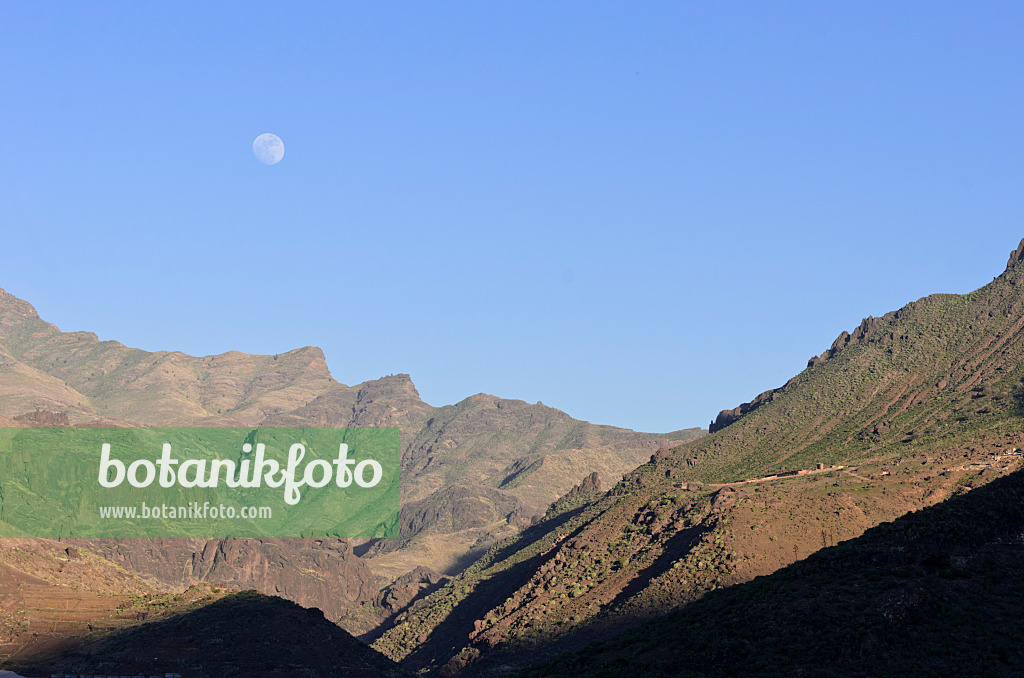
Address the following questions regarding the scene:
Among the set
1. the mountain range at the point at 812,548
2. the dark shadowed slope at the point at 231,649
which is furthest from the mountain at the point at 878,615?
the dark shadowed slope at the point at 231,649

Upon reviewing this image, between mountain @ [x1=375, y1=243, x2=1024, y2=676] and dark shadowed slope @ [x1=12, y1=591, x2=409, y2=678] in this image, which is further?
mountain @ [x1=375, y1=243, x2=1024, y2=676]

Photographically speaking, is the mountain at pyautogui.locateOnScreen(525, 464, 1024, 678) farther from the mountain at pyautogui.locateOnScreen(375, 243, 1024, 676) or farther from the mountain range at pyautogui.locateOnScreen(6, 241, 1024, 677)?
the mountain at pyautogui.locateOnScreen(375, 243, 1024, 676)

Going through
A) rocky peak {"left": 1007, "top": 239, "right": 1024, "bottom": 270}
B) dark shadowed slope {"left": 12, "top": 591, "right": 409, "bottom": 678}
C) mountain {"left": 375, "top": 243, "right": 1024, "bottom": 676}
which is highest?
rocky peak {"left": 1007, "top": 239, "right": 1024, "bottom": 270}

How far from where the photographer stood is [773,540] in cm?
10194

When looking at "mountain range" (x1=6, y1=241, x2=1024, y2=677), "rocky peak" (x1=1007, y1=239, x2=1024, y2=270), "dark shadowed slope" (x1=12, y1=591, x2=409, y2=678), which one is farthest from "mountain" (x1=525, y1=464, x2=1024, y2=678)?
"rocky peak" (x1=1007, y1=239, x2=1024, y2=270)

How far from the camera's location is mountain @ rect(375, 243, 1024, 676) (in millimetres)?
102750

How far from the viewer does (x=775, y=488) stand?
119 meters

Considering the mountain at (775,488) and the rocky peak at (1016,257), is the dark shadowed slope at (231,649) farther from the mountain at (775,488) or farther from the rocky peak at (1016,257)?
the rocky peak at (1016,257)

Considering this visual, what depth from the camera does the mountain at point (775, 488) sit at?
103m

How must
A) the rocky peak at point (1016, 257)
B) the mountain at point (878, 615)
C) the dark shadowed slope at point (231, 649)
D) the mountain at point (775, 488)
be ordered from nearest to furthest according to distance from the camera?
the mountain at point (878, 615), the dark shadowed slope at point (231, 649), the mountain at point (775, 488), the rocky peak at point (1016, 257)

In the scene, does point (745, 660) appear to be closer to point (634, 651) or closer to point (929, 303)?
point (634, 651)

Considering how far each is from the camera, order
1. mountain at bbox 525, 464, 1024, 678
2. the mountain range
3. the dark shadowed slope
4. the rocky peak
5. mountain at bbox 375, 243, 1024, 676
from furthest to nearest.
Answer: the rocky peak < mountain at bbox 375, 243, 1024, 676 < the dark shadowed slope < the mountain range < mountain at bbox 525, 464, 1024, 678

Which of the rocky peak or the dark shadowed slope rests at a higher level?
the rocky peak

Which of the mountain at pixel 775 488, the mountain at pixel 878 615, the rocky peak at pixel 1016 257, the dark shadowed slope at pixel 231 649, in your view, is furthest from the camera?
the rocky peak at pixel 1016 257
